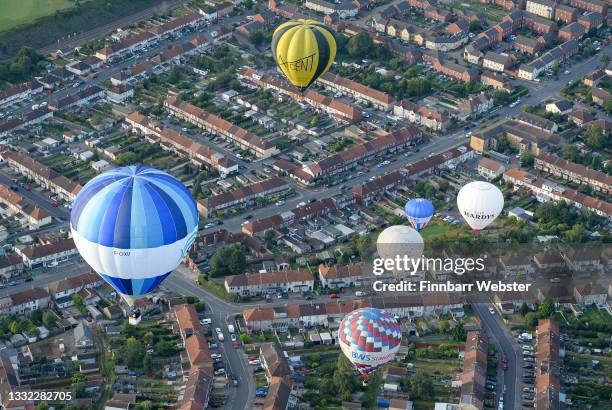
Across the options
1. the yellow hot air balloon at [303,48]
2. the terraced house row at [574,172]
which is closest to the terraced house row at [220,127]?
the yellow hot air balloon at [303,48]

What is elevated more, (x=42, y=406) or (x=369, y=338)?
(x=369, y=338)

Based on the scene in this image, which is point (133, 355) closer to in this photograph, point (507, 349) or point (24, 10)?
point (507, 349)

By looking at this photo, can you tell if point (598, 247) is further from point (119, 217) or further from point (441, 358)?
point (119, 217)

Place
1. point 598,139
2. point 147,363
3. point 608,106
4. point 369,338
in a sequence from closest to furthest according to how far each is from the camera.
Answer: point 369,338
point 147,363
point 598,139
point 608,106

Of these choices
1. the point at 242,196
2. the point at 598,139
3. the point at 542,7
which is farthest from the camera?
the point at 542,7

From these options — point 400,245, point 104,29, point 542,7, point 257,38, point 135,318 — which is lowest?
point 104,29

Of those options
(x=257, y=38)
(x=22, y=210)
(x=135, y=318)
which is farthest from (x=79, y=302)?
(x=257, y=38)

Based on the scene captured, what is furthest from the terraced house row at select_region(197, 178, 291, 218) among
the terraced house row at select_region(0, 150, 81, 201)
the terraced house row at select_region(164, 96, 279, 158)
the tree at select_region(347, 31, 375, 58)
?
the tree at select_region(347, 31, 375, 58)
